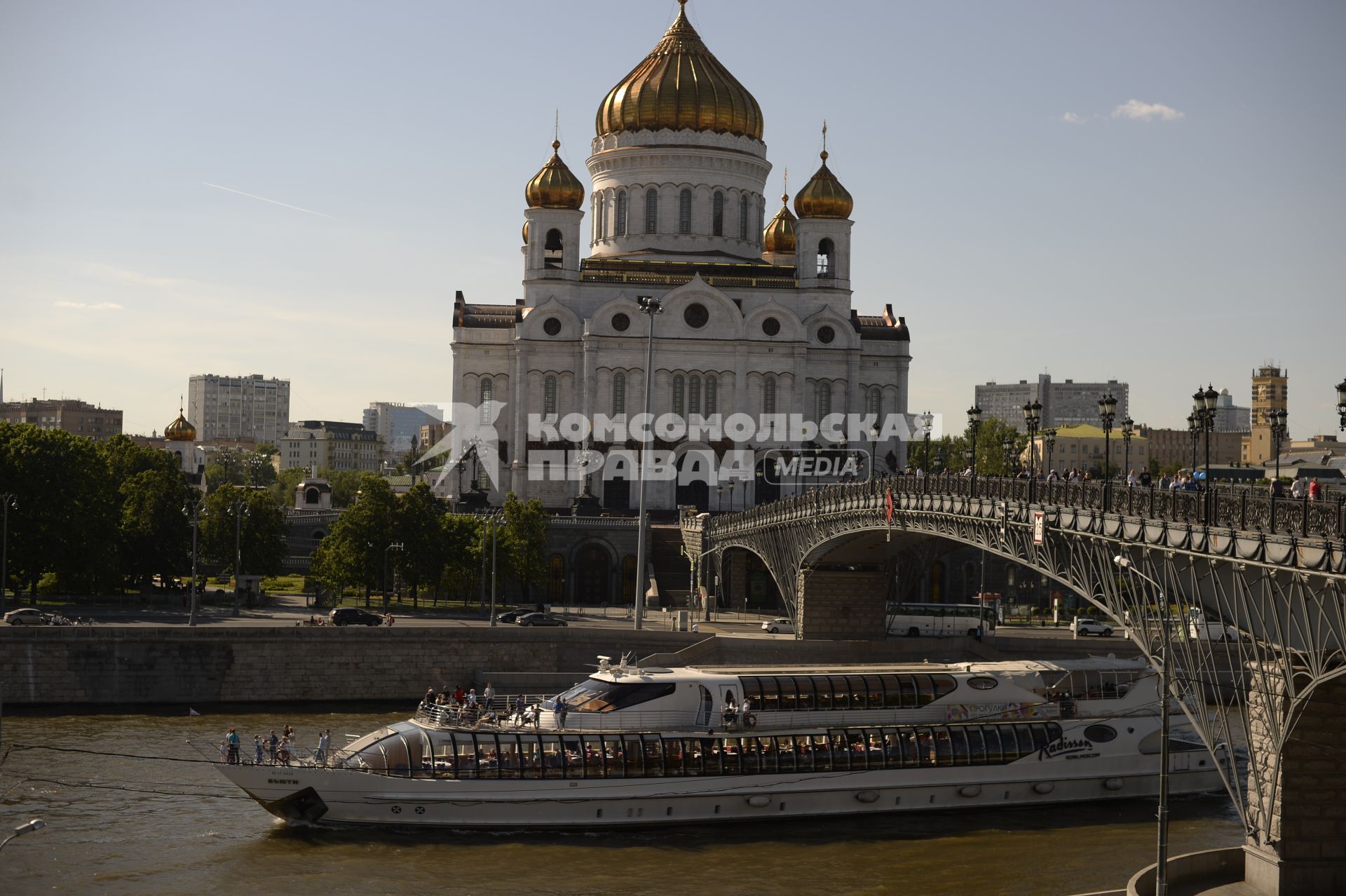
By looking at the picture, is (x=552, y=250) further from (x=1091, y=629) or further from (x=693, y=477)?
(x=1091, y=629)

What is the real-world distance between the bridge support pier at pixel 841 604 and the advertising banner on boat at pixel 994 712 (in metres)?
17.1

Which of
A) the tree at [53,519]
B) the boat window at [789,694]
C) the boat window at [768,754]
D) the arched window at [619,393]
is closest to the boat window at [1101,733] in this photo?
the boat window at [789,694]

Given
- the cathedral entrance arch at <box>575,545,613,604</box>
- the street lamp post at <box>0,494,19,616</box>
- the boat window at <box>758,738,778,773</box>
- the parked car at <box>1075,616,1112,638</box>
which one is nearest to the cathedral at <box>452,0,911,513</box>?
the cathedral entrance arch at <box>575,545,613,604</box>

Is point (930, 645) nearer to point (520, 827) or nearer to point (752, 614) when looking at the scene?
point (752, 614)

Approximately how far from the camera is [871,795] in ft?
135

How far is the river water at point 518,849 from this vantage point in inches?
1328

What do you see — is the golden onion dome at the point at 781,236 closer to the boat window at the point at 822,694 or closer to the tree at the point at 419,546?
the tree at the point at 419,546

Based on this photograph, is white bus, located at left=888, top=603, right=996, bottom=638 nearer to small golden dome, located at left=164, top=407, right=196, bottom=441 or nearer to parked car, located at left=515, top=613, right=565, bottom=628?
parked car, located at left=515, top=613, right=565, bottom=628

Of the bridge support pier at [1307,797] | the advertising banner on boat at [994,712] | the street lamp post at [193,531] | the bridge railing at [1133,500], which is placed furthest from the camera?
the street lamp post at [193,531]

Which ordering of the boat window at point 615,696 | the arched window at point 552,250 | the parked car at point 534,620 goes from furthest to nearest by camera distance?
the arched window at point 552,250 → the parked car at point 534,620 → the boat window at point 615,696

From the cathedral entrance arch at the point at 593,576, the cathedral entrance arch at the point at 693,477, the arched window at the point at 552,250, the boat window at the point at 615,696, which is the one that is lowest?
the boat window at the point at 615,696

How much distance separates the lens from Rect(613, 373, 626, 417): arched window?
90500 millimetres

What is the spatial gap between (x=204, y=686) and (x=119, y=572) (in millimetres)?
17962

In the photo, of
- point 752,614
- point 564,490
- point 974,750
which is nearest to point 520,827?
point 974,750
